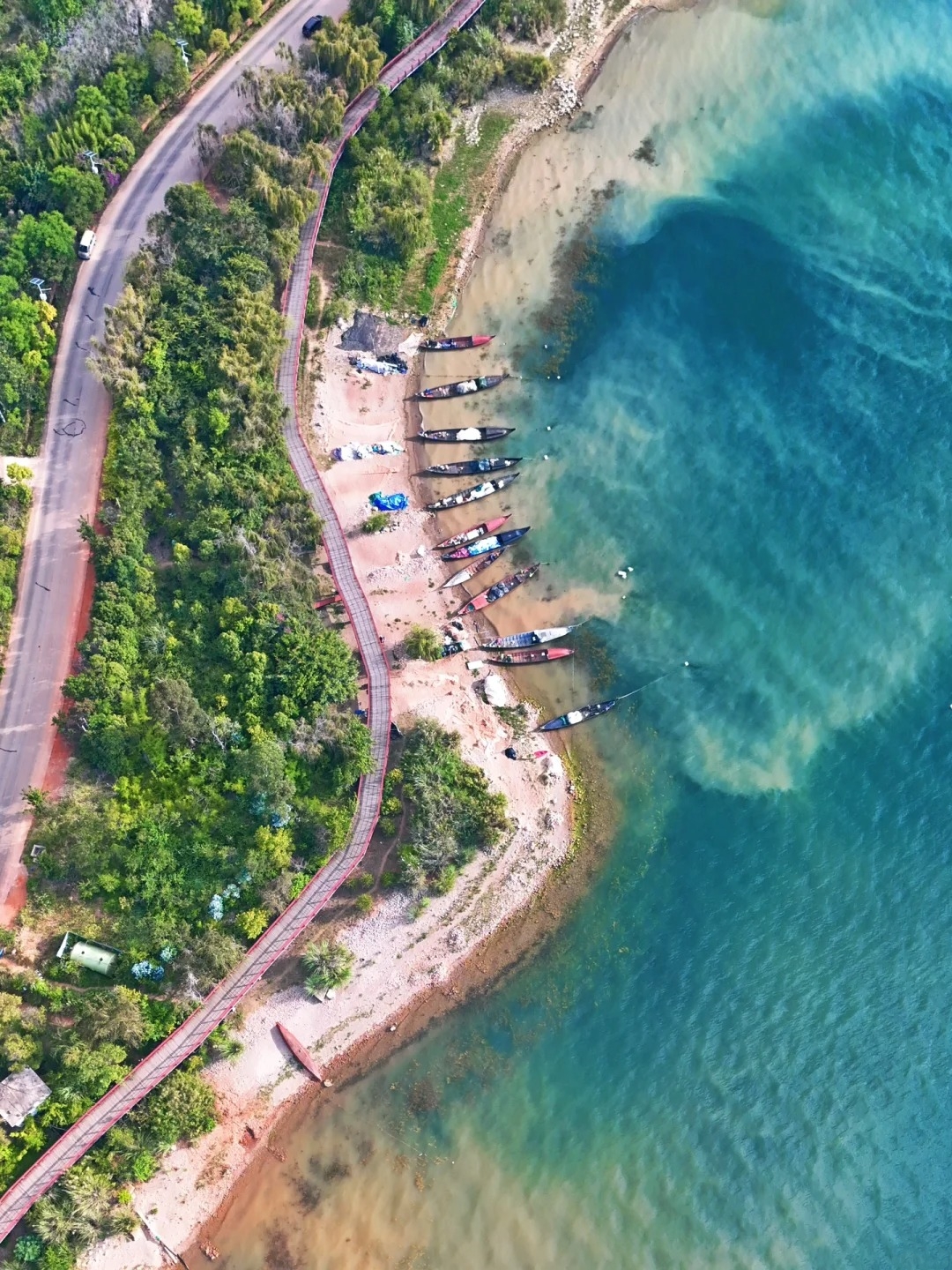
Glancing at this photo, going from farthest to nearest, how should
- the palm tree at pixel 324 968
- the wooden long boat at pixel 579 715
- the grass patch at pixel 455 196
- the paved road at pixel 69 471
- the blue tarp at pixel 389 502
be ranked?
the grass patch at pixel 455 196 → the blue tarp at pixel 389 502 → the wooden long boat at pixel 579 715 → the paved road at pixel 69 471 → the palm tree at pixel 324 968

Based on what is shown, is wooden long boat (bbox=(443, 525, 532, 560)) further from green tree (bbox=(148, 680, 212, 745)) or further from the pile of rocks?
the pile of rocks

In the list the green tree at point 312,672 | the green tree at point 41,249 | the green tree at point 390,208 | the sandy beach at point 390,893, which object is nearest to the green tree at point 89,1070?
the sandy beach at point 390,893

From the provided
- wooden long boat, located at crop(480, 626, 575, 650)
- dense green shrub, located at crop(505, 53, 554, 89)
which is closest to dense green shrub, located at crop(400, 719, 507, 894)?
wooden long boat, located at crop(480, 626, 575, 650)

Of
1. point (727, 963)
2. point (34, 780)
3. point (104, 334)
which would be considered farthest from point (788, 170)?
point (34, 780)

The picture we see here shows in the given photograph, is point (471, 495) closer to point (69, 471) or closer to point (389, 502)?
point (389, 502)

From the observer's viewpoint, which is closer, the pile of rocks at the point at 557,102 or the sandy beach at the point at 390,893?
the sandy beach at the point at 390,893

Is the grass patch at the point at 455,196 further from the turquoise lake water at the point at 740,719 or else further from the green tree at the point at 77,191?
the green tree at the point at 77,191
